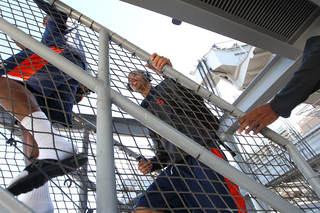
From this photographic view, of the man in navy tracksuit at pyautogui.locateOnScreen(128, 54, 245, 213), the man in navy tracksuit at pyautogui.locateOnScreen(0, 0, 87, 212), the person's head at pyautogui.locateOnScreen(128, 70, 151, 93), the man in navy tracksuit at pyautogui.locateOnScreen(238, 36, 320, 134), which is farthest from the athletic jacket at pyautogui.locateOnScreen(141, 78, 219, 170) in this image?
the man in navy tracksuit at pyautogui.locateOnScreen(0, 0, 87, 212)

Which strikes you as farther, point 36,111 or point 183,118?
point 183,118

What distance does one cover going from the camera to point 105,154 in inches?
16.5

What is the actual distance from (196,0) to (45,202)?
1.38 metres

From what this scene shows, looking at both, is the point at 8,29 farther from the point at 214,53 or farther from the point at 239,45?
the point at 239,45

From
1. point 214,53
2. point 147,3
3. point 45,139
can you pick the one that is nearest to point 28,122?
point 45,139

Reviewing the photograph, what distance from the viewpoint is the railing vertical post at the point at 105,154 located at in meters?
0.36

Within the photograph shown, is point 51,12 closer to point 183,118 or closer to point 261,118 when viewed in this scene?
point 183,118

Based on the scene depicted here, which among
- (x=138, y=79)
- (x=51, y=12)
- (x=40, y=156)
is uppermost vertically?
(x=51, y=12)

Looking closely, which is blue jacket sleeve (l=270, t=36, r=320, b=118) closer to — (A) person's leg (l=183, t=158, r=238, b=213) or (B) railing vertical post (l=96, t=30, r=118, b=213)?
(A) person's leg (l=183, t=158, r=238, b=213)

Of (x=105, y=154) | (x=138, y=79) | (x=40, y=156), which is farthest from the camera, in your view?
(x=138, y=79)

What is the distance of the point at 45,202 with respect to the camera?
35.8 inches

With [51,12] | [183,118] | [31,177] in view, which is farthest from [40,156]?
[51,12]

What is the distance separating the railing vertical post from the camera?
1.18 feet

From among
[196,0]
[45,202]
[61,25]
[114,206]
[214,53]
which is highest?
[214,53]
